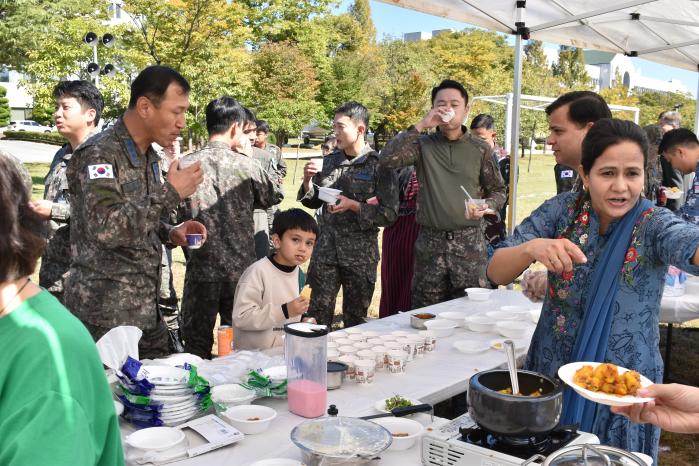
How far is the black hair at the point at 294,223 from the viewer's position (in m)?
3.10

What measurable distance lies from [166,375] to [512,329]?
164 cm

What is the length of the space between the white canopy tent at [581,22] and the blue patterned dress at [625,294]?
9.97 ft

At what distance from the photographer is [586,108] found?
2551mm

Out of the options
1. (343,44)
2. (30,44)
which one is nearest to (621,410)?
(30,44)

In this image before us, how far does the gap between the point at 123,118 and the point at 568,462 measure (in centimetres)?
235

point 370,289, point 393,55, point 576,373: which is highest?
point 393,55

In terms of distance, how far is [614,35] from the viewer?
6.36 meters

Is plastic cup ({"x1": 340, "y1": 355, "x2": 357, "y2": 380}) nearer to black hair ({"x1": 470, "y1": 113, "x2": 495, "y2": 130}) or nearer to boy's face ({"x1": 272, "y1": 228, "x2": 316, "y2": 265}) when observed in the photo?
boy's face ({"x1": 272, "y1": 228, "x2": 316, "y2": 265})

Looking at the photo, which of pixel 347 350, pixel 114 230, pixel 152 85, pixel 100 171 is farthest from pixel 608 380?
pixel 152 85

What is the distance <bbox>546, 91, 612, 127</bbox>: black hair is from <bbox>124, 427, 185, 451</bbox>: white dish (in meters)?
1.95

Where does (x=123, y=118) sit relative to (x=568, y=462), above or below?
above

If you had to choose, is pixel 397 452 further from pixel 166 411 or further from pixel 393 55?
pixel 393 55

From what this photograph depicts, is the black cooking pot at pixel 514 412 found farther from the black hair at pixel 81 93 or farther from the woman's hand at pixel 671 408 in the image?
the black hair at pixel 81 93

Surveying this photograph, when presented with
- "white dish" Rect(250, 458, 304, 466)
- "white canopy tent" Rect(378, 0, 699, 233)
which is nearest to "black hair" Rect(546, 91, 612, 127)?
"white dish" Rect(250, 458, 304, 466)
